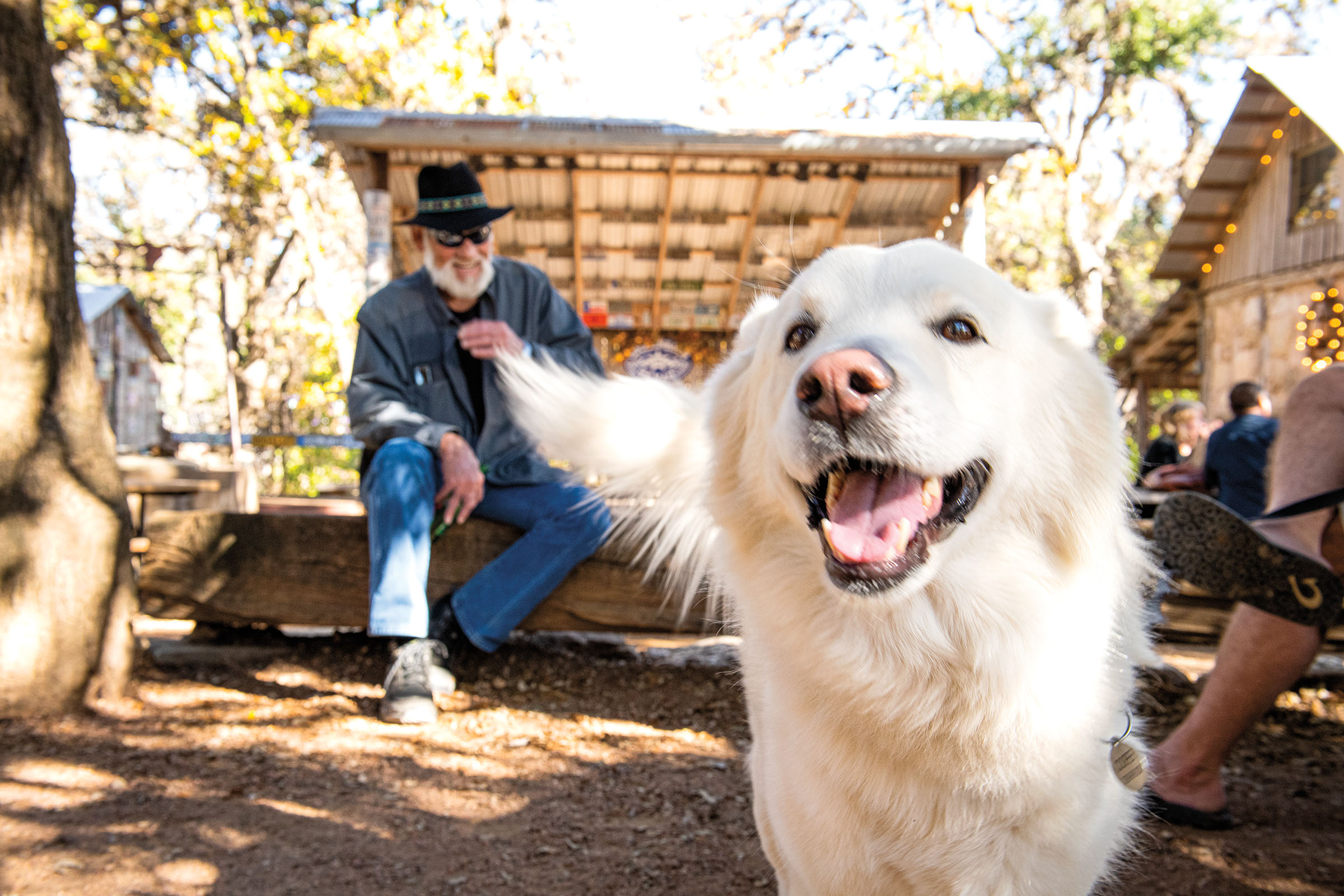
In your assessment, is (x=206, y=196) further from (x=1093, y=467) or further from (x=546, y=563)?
(x=1093, y=467)

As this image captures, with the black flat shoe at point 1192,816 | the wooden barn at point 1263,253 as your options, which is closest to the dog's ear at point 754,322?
the black flat shoe at point 1192,816

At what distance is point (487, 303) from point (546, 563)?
1144mm

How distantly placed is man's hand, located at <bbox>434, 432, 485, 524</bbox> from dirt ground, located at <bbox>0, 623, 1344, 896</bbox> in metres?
0.81

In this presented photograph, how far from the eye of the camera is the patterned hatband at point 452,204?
3.66m

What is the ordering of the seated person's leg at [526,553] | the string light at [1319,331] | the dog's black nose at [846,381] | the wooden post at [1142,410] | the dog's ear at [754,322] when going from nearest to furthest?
the dog's black nose at [846,381] → the dog's ear at [754,322] → the seated person's leg at [526,553] → the string light at [1319,331] → the wooden post at [1142,410]

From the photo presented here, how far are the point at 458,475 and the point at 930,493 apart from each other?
2.28 m

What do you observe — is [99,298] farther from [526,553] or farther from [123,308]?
[526,553]

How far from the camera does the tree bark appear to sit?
299cm

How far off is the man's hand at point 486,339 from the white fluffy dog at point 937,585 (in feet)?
6.17

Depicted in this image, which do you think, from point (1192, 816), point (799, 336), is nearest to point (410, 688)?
point (799, 336)

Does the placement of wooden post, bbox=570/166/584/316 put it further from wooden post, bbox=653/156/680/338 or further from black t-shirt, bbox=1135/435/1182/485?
black t-shirt, bbox=1135/435/1182/485

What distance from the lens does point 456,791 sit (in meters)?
2.70

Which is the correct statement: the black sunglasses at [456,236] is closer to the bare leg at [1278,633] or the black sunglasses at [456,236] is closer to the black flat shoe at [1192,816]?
the bare leg at [1278,633]

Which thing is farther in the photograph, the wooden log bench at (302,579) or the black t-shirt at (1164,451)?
the black t-shirt at (1164,451)
